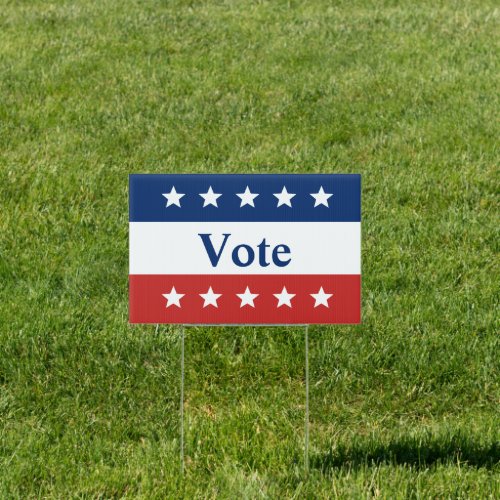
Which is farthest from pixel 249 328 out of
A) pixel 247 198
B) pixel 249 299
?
pixel 247 198

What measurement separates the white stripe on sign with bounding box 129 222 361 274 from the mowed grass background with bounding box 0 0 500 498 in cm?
92

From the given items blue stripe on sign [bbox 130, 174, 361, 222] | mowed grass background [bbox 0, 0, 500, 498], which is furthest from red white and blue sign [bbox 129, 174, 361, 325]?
mowed grass background [bbox 0, 0, 500, 498]

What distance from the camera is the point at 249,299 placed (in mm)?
3842

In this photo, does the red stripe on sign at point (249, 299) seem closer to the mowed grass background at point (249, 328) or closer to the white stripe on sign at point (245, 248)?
the white stripe on sign at point (245, 248)

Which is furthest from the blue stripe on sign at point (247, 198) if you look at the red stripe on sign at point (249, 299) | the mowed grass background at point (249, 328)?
the mowed grass background at point (249, 328)

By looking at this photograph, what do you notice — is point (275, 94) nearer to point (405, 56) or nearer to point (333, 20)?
point (405, 56)

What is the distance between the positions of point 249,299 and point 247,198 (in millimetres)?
448

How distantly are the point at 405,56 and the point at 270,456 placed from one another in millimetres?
6495

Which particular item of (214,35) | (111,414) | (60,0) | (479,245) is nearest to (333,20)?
(214,35)

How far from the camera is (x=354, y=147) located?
24.7ft

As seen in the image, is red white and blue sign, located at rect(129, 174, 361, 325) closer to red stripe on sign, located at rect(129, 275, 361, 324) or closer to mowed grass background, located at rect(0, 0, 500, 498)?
red stripe on sign, located at rect(129, 275, 361, 324)

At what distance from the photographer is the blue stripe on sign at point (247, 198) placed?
374cm

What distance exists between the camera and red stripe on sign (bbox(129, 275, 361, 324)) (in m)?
3.84

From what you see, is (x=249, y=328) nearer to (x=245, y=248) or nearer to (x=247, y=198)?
(x=245, y=248)
